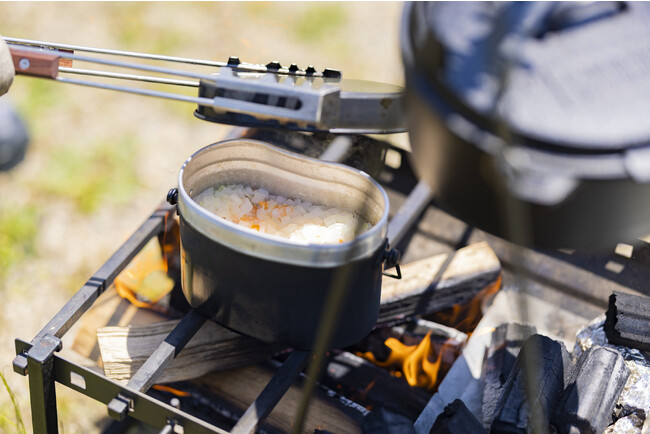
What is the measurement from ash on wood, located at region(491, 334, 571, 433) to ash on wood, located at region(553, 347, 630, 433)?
4cm

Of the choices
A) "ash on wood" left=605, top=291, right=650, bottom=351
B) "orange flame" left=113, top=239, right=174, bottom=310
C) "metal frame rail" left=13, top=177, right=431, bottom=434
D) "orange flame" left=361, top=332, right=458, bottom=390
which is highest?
"ash on wood" left=605, top=291, right=650, bottom=351

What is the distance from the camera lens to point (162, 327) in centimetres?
259

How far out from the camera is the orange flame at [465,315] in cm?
293

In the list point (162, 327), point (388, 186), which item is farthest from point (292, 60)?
point (162, 327)

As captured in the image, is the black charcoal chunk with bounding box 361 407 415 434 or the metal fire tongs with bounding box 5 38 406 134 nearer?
the metal fire tongs with bounding box 5 38 406 134

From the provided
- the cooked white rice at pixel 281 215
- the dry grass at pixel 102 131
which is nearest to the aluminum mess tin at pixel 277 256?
the cooked white rice at pixel 281 215

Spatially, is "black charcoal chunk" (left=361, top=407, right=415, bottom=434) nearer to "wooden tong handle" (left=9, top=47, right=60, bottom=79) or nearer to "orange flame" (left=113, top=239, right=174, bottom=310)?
"orange flame" (left=113, top=239, right=174, bottom=310)

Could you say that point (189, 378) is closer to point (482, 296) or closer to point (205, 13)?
point (482, 296)

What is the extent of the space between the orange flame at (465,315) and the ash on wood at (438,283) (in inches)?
3.0

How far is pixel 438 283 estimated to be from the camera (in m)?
2.78

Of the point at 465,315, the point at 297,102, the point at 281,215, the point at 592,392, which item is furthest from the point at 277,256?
the point at 465,315

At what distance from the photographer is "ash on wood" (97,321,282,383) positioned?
8.07 ft

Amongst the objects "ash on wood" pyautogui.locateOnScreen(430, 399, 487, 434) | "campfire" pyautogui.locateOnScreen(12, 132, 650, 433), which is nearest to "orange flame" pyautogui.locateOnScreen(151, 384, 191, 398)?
"campfire" pyautogui.locateOnScreen(12, 132, 650, 433)

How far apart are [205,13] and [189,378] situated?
13.9 ft
